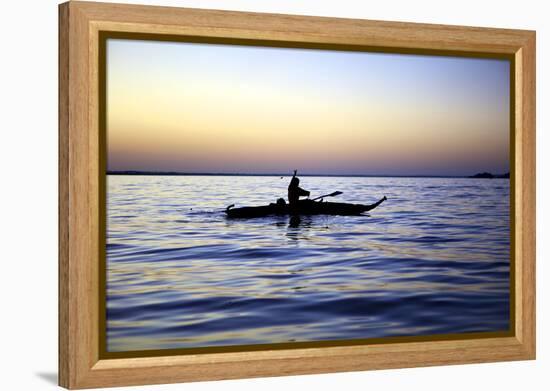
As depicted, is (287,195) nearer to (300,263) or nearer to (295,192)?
(295,192)

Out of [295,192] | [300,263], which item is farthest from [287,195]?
[300,263]

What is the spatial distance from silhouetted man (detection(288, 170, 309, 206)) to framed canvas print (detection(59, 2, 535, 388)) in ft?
0.05

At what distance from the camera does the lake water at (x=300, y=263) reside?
579 cm

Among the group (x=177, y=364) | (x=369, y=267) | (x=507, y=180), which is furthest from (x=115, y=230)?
(x=507, y=180)

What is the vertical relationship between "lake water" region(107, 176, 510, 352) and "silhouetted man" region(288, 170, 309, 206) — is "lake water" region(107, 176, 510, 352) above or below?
Answer: below

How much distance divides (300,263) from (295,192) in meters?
0.43

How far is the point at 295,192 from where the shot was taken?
624cm

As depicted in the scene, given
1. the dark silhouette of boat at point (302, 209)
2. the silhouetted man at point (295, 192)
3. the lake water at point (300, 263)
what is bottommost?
the lake water at point (300, 263)

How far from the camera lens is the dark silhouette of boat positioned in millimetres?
6078

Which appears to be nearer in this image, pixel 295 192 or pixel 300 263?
pixel 300 263

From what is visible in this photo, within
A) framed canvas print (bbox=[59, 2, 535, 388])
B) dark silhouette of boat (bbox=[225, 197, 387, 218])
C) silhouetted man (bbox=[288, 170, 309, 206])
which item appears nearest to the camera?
framed canvas print (bbox=[59, 2, 535, 388])

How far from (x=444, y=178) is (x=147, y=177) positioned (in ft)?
6.03

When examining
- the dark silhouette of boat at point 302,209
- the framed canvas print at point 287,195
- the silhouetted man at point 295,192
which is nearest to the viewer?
the framed canvas print at point 287,195

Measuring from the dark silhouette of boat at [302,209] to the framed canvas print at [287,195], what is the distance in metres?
0.01
